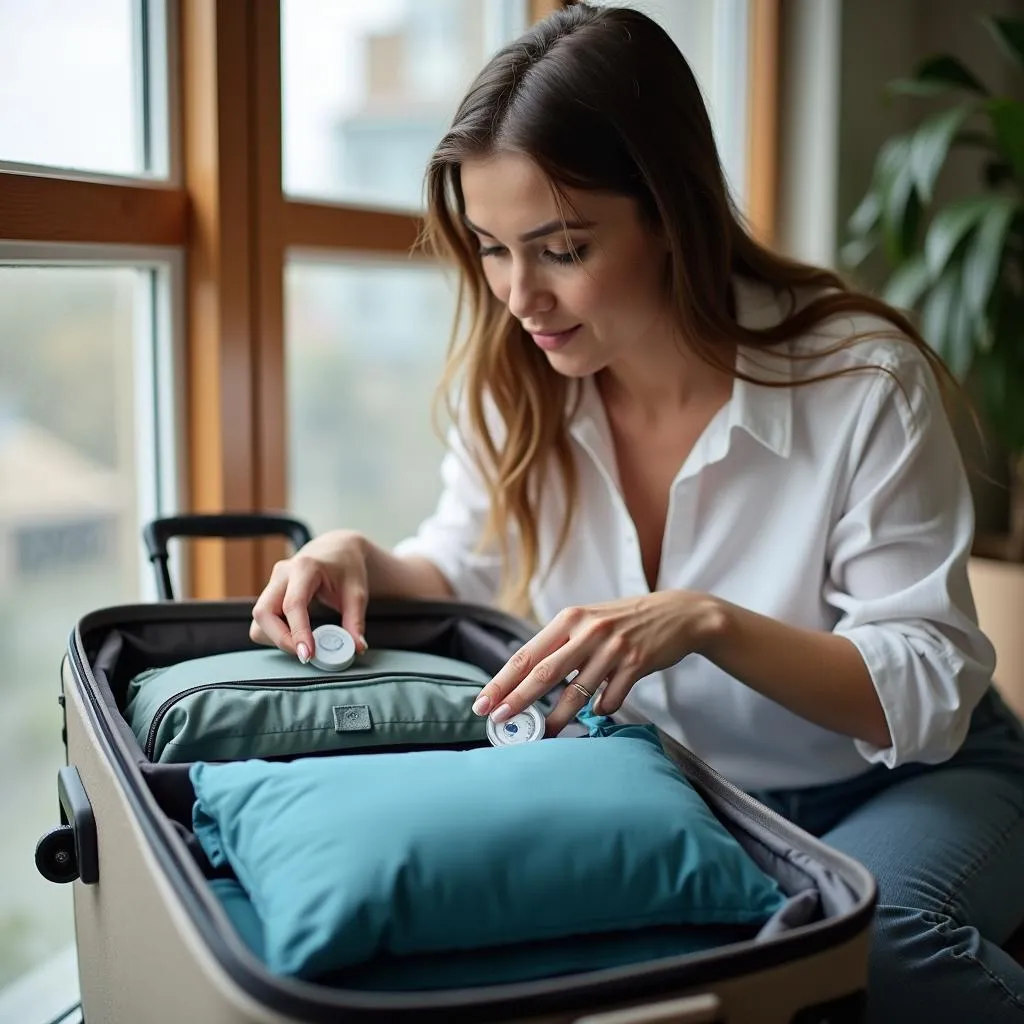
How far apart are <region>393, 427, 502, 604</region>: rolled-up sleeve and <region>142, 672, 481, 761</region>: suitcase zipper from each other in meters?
0.41

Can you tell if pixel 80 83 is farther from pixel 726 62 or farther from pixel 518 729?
pixel 726 62

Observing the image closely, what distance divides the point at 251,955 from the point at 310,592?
0.58 meters

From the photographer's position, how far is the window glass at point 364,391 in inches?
77.1

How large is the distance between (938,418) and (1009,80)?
228cm

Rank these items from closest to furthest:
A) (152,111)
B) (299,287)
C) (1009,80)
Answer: (152,111)
(299,287)
(1009,80)

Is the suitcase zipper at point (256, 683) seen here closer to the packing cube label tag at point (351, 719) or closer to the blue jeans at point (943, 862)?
the packing cube label tag at point (351, 719)

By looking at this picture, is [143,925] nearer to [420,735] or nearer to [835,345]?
[420,735]

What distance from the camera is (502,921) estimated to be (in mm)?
741

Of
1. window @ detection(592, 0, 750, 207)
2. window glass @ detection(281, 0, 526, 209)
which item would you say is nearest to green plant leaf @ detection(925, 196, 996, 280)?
window @ detection(592, 0, 750, 207)

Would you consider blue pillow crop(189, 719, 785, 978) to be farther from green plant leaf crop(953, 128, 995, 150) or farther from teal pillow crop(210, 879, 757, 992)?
green plant leaf crop(953, 128, 995, 150)

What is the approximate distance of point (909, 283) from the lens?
2.44 meters

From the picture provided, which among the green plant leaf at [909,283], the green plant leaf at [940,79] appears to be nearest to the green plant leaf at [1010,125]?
the green plant leaf at [940,79]

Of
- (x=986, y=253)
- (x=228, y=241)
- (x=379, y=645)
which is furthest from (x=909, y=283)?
(x=379, y=645)

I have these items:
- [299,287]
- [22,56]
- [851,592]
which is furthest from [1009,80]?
[22,56]
